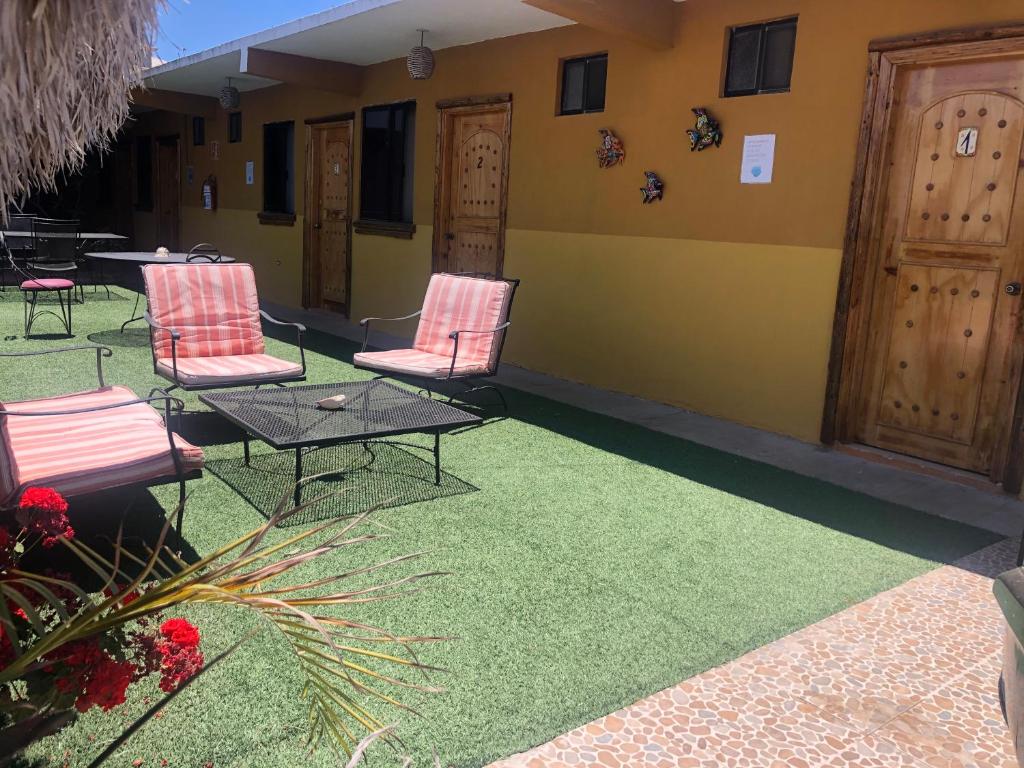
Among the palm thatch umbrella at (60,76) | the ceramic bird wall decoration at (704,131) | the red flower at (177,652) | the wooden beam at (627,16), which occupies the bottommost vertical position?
the red flower at (177,652)

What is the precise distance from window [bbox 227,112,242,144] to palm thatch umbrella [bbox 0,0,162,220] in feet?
33.9

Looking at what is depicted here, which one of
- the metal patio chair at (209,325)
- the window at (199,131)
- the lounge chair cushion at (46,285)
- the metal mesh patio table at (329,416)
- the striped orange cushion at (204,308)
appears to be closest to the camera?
the metal mesh patio table at (329,416)

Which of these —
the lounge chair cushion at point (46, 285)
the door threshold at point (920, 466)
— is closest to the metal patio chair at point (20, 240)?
the lounge chair cushion at point (46, 285)

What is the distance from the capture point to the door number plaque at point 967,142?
14.1 feet

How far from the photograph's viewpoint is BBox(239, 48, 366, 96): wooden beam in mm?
8039

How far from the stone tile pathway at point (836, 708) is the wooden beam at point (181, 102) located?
11.0 meters

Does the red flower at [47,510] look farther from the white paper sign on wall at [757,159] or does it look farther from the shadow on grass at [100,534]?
the white paper sign on wall at [757,159]

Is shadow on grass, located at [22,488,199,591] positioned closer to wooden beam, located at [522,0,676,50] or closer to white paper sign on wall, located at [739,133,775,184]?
wooden beam, located at [522,0,676,50]

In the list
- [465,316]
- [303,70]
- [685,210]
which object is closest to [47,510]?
[465,316]

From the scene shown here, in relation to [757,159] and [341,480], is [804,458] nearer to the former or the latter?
[757,159]

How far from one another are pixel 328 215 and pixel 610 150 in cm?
467

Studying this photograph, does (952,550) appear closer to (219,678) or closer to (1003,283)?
(1003,283)

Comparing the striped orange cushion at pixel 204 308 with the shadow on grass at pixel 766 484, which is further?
the striped orange cushion at pixel 204 308

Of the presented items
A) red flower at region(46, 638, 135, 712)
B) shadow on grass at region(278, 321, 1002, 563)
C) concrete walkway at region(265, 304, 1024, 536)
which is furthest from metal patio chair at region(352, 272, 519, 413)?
red flower at region(46, 638, 135, 712)
